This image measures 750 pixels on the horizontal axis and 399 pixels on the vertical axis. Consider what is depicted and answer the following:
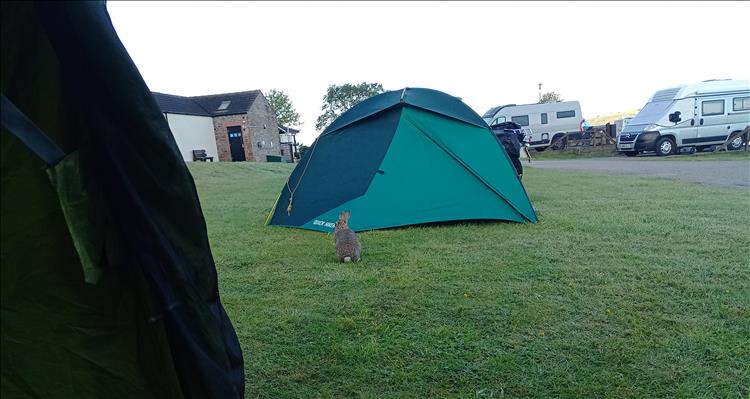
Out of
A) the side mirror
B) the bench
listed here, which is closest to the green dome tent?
the side mirror

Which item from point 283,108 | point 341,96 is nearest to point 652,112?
point 341,96

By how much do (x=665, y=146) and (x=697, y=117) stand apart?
3.98 ft

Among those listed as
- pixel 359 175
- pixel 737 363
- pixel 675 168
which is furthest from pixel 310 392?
pixel 675 168

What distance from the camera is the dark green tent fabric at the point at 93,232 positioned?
1.14 meters

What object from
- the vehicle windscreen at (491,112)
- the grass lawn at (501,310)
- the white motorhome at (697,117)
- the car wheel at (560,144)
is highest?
the vehicle windscreen at (491,112)

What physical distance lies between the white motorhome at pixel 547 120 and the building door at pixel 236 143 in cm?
1425

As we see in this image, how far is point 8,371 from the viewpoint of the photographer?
125cm

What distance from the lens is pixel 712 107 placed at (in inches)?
546

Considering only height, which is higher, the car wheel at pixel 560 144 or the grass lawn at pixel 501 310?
the car wheel at pixel 560 144

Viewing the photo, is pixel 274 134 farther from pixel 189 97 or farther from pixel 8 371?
pixel 8 371

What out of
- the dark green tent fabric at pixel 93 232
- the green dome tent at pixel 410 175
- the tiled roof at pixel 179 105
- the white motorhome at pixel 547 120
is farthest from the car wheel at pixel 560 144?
the dark green tent fabric at pixel 93 232

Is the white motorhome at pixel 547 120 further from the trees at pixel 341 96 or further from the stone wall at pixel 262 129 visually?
the trees at pixel 341 96

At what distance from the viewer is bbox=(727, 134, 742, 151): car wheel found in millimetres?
14266

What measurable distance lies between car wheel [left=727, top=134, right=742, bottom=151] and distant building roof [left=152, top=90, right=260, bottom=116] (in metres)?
22.6
